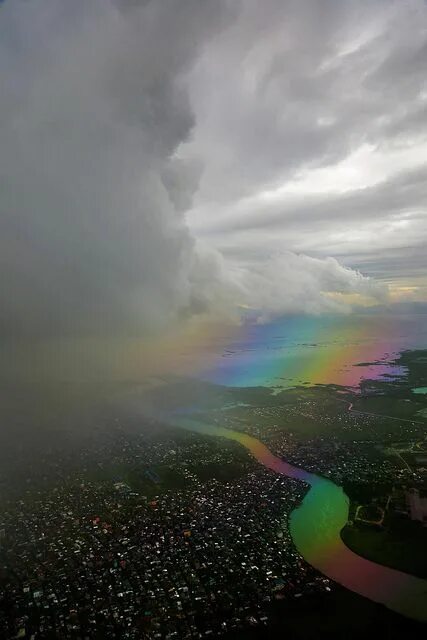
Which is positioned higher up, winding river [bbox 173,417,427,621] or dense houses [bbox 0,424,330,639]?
dense houses [bbox 0,424,330,639]

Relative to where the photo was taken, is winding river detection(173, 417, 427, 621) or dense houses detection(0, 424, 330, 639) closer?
dense houses detection(0, 424, 330, 639)

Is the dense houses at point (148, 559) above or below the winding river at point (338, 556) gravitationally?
above

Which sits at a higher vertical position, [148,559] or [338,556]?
[148,559]

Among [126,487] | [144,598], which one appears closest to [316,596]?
[144,598]

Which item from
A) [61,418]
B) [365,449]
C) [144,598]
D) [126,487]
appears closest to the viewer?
[144,598]

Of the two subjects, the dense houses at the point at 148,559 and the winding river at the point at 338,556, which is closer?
the dense houses at the point at 148,559

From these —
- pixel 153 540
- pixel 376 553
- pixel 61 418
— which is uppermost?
pixel 61 418

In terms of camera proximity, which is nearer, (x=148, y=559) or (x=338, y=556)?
(x=148, y=559)

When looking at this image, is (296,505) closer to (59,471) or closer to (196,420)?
(59,471)
